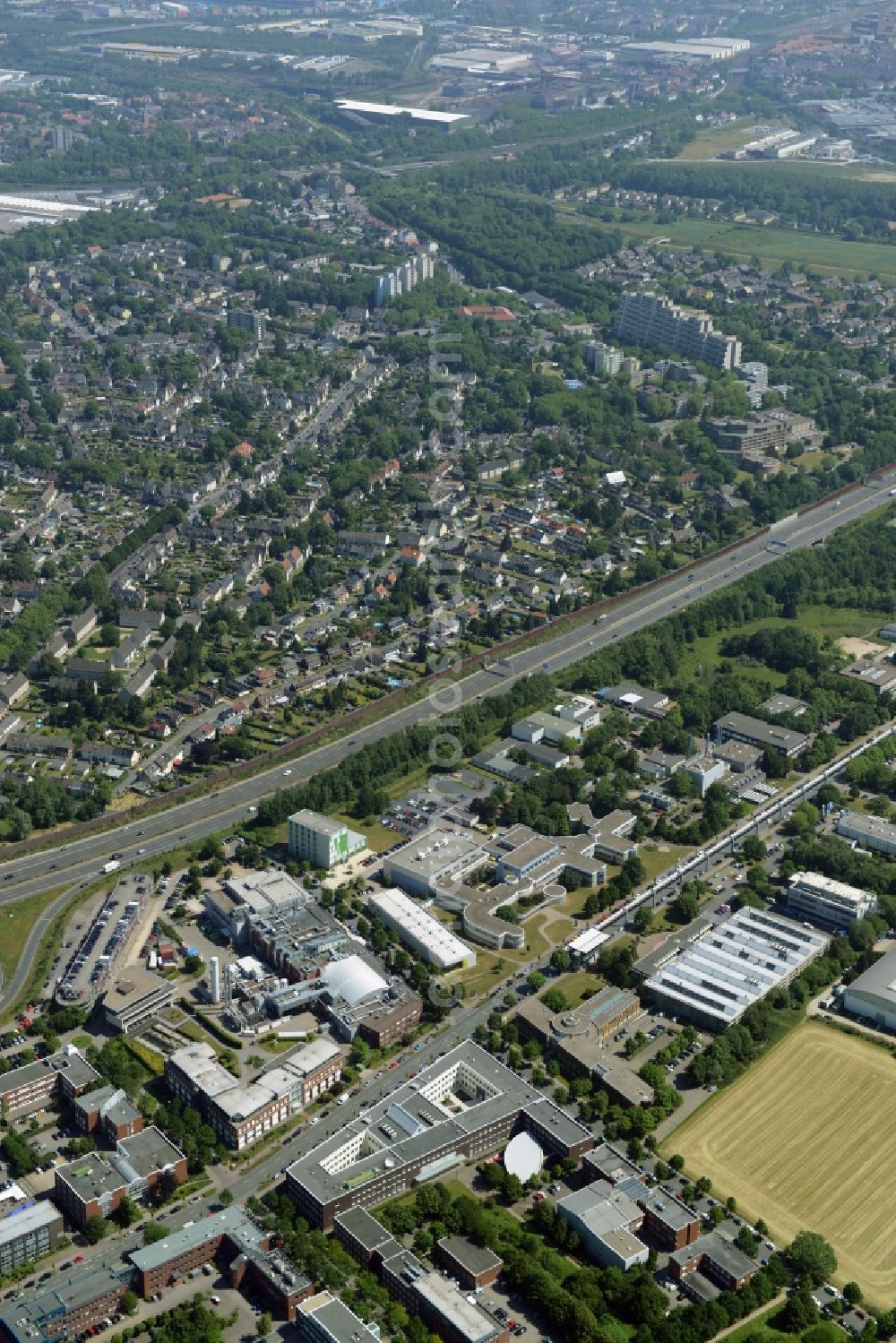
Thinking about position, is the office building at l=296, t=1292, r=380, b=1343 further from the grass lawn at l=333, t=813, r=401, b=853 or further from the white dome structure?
the grass lawn at l=333, t=813, r=401, b=853

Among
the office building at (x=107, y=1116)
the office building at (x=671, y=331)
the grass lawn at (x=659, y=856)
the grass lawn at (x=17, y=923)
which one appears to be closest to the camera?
the office building at (x=107, y=1116)

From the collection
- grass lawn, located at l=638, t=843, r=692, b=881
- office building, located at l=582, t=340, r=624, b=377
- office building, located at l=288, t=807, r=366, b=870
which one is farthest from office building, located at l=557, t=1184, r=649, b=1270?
office building, located at l=582, t=340, r=624, b=377

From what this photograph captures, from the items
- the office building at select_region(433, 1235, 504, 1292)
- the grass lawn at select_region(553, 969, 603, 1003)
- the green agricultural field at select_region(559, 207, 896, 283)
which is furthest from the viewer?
the green agricultural field at select_region(559, 207, 896, 283)

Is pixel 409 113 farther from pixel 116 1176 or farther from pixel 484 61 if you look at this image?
pixel 116 1176

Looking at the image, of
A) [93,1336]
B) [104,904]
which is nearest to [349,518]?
[104,904]

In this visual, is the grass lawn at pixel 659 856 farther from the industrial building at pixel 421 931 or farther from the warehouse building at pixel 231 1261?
the warehouse building at pixel 231 1261

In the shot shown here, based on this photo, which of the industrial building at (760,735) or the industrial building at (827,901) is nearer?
the industrial building at (827,901)

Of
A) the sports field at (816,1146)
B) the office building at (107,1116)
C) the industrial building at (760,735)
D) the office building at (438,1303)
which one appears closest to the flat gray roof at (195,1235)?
the office building at (438,1303)
